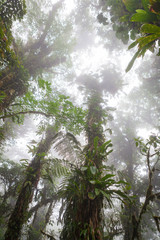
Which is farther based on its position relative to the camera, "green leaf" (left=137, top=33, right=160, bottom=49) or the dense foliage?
the dense foliage

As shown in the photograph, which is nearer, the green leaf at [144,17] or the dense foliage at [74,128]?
the green leaf at [144,17]

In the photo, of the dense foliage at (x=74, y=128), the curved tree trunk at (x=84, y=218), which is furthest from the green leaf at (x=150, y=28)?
the curved tree trunk at (x=84, y=218)

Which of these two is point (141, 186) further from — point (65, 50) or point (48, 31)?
point (48, 31)

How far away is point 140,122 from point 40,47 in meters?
15.1

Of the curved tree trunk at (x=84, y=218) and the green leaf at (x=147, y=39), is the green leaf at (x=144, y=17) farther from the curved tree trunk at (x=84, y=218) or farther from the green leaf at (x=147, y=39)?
the curved tree trunk at (x=84, y=218)

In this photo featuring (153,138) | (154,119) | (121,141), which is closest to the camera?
(153,138)

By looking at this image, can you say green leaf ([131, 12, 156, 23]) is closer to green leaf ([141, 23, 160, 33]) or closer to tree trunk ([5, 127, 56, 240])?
green leaf ([141, 23, 160, 33])

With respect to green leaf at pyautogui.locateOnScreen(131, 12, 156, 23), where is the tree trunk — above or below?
below

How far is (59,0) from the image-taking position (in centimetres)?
1137

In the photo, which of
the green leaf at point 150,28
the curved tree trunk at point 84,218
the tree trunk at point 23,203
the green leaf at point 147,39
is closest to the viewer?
the green leaf at point 150,28

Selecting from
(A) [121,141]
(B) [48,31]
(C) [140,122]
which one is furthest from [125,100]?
(B) [48,31]

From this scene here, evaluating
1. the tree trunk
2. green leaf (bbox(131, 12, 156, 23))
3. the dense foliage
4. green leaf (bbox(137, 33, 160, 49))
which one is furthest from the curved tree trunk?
green leaf (bbox(131, 12, 156, 23))

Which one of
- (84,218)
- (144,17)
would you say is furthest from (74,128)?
(144,17)

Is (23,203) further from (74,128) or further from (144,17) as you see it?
(144,17)
